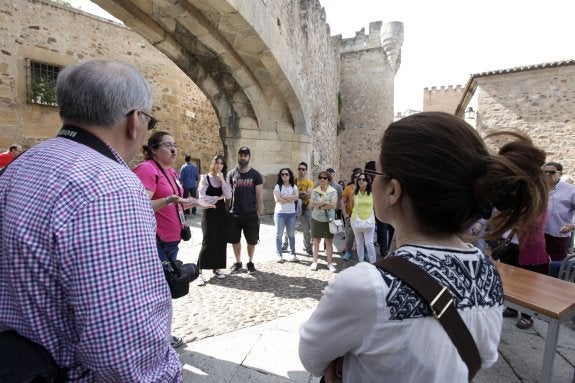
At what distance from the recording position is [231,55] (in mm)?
6363

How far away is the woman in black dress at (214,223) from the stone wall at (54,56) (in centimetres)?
917

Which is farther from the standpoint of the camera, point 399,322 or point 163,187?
point 163,187

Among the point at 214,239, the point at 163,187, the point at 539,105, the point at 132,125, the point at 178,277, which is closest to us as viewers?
the point at 132,125

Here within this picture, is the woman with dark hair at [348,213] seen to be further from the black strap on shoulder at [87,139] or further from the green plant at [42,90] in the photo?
the green plant at [42,90]

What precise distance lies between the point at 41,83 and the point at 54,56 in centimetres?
106

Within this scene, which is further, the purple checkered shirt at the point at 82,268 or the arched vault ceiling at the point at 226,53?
the arched vault ceiling at the point at 226,53

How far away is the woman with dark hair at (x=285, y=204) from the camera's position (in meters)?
5.03

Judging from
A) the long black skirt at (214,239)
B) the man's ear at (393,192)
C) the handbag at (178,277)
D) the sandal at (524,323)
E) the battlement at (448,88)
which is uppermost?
the battlement at (448,88)

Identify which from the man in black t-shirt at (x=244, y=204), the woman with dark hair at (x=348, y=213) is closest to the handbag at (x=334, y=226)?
the woman with dark hair at (x=348, y=213)

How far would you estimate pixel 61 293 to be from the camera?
0.80m

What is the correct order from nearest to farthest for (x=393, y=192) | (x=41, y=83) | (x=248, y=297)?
1. (x=393, y=192)
2. (x=248, y=297)
3. (x=41, y=83)

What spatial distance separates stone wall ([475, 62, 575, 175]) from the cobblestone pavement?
11.7 metres

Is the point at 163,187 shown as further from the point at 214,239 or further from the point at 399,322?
the point at 399,322

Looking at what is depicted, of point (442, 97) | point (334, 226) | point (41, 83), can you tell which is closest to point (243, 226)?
point (334, 226)
